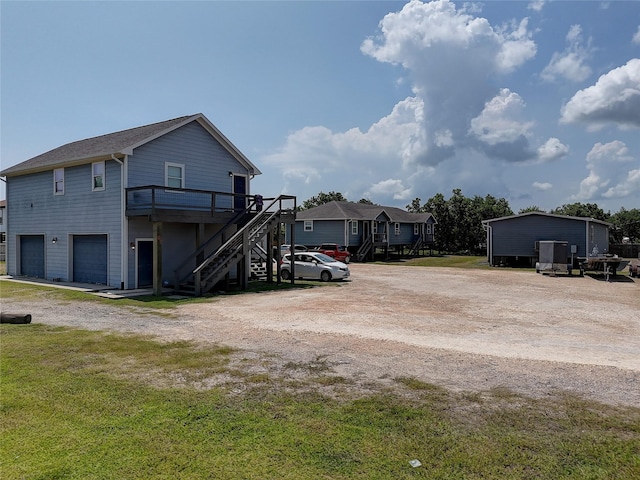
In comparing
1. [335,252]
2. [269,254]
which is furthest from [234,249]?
[335,252]

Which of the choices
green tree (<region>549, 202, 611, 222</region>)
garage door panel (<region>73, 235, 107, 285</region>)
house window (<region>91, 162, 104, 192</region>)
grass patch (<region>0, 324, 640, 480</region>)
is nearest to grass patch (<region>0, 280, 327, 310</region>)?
garage door panel (<region>73, 235, 107, 285</region>)

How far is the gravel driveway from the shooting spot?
6523mm

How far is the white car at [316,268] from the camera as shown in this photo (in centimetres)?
2209

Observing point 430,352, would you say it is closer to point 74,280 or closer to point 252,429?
point 252,429

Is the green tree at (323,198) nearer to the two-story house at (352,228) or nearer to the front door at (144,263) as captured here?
the two-story house at (352,228)

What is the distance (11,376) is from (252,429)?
155 inches

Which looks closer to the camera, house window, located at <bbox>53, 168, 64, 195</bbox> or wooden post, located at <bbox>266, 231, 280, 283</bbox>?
wooden post, located at <bbox>266, 231, 280, 283</bbox>

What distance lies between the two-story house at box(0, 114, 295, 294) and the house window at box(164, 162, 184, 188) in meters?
0.05

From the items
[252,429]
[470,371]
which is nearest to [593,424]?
[470,371]

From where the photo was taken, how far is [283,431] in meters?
4.52

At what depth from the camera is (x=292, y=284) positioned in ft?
66.2

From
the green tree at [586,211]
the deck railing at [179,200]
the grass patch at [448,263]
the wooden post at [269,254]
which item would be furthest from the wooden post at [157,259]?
the green tree at [586,211]

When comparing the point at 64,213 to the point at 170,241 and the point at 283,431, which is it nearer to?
the point at 170,241

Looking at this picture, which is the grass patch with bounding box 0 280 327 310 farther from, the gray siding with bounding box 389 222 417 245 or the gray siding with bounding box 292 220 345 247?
the gray siding with bounding box 389 222 417 245
